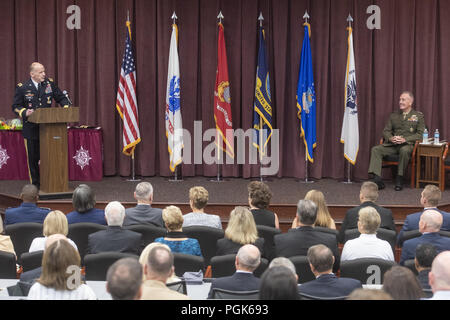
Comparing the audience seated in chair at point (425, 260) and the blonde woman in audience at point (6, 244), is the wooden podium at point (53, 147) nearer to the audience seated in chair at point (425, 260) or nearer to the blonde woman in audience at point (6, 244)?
the blonde woman in audience at point (6, 244)

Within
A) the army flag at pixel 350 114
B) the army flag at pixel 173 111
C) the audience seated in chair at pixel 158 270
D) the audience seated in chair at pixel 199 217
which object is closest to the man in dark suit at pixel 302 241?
the audience seated in chair at pixel 199 217

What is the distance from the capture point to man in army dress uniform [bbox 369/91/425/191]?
30.5ft

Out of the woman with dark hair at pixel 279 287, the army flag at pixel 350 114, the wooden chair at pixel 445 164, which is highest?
the army flag at pixel 350 114

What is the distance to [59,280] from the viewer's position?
3855 mm

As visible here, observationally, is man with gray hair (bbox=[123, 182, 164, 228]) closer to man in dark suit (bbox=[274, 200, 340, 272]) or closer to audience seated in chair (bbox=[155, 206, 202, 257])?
audience seated in chair (bbox=[155, 206, 202, 257])

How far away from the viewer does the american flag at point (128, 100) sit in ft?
32.6

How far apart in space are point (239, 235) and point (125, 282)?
6.68 feet

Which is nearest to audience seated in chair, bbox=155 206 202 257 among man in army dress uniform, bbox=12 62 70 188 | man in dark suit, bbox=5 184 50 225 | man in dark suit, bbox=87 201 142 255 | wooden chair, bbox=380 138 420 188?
man in dark suit, bbox=87 201 142 255

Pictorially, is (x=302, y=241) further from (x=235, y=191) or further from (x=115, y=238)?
(x=235, y=191)

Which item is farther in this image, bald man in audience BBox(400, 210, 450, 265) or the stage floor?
the stage floor

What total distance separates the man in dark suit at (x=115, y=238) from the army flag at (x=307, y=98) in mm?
5077

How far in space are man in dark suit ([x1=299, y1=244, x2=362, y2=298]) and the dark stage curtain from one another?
6.15 m

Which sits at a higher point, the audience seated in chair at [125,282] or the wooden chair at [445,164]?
the wooden chair at [445,164]

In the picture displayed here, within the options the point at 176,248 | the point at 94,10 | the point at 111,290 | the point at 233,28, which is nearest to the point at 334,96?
the point at 233,28
